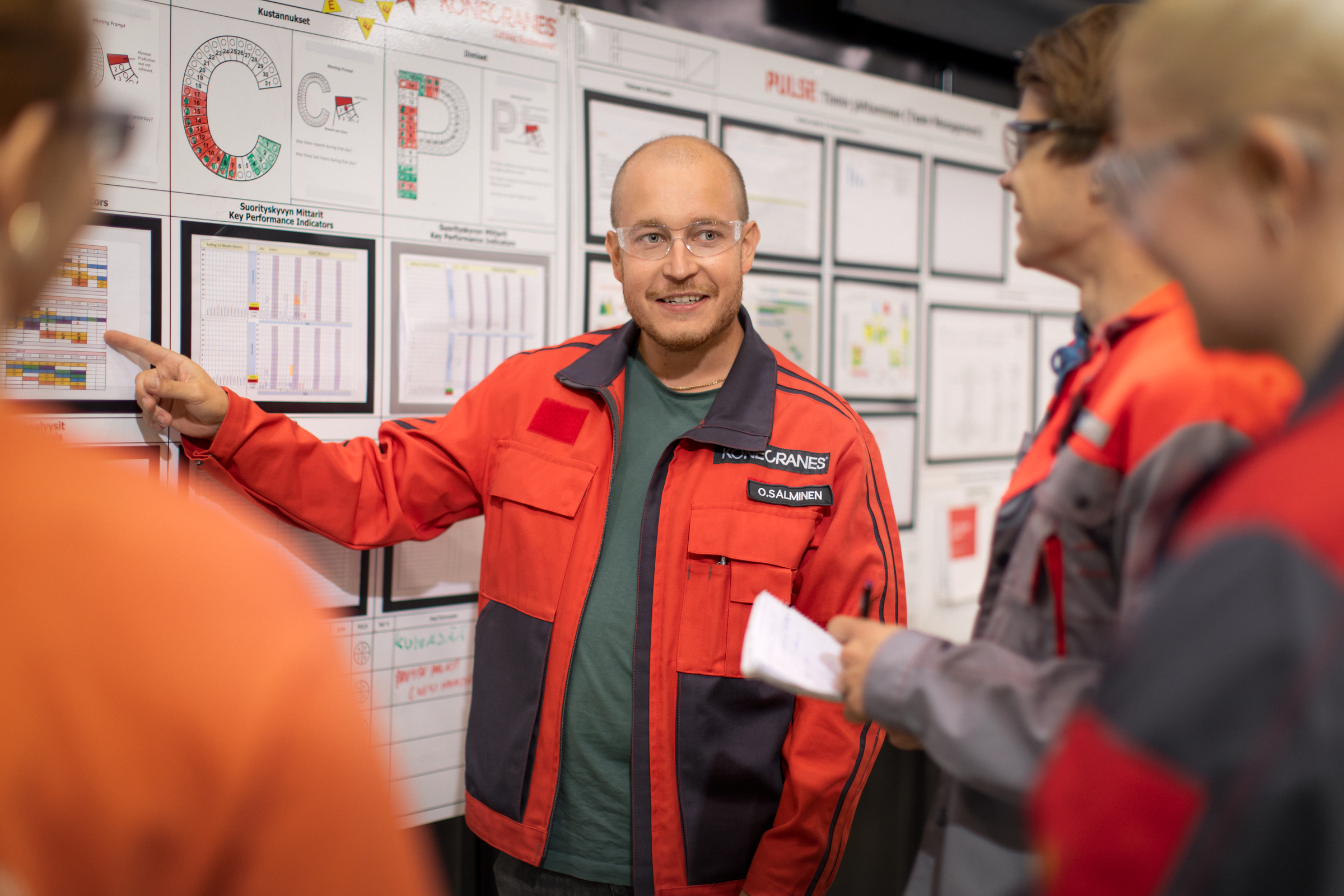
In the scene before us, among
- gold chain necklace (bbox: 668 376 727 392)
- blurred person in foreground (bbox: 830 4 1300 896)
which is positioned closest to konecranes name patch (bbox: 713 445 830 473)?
gold chain necklace (bbox: 668 376 727 392)

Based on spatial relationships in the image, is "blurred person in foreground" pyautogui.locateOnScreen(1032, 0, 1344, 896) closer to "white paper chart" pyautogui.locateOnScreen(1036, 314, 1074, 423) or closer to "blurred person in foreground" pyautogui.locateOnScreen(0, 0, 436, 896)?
Answer: "blurred person in foreground" pyautogui.locateOnScreen(0, 0, 436, 896)

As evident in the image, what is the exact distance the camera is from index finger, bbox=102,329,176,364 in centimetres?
161

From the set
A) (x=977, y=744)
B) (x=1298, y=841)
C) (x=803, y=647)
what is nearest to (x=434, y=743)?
(x=803, y=647)

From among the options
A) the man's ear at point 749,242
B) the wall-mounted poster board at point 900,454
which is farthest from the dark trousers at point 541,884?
the wall-mounted poster board at point 900,454

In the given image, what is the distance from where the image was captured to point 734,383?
5.65 ft

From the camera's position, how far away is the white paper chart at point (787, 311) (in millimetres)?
2473

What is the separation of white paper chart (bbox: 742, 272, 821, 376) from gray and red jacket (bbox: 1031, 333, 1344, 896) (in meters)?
1.97

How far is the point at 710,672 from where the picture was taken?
1.59 meters

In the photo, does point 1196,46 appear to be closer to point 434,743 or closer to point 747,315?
point 747,315

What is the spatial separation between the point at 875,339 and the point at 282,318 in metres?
1.75

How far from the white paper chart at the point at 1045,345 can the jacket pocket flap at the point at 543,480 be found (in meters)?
2.19

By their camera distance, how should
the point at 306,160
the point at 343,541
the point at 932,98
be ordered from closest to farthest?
the point at 343,541
the point at 306,160
the point at 932,98

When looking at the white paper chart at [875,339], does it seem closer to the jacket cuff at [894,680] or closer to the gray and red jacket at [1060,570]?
the gray and red jacket at [1060,570]

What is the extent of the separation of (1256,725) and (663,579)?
1189mm
